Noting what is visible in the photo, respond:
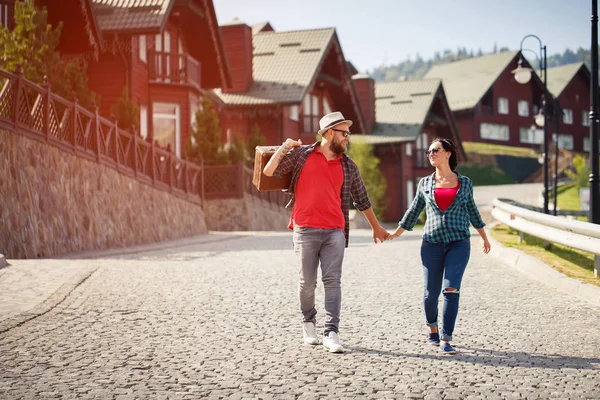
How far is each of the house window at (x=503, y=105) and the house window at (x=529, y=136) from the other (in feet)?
9.75

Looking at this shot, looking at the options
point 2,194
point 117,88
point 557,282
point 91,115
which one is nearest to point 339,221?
point 557,282

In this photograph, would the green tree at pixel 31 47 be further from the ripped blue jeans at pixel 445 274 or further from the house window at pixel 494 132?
the house window at pixel 494 132

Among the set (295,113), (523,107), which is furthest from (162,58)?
(523,107)

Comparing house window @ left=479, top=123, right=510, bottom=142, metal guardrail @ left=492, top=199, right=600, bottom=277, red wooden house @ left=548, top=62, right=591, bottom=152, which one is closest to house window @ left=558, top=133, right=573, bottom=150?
red wooden house @ left=548, top=62, right=591, bottom=152

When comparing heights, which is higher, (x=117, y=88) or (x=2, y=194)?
(x=117, y=88)

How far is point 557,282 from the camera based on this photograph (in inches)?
416

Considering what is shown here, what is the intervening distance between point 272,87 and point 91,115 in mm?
22208

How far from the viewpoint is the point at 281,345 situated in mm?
6785

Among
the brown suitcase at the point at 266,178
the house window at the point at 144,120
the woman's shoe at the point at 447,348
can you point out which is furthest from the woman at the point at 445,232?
the house window at the point at 144,120

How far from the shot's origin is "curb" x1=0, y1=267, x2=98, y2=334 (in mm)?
7708

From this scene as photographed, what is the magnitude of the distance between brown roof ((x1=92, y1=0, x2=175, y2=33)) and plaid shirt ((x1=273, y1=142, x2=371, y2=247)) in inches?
830

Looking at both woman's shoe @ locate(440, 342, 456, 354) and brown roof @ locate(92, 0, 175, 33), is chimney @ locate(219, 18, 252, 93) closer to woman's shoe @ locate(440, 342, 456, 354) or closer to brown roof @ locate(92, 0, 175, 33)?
brown roof @ locate(92, 0, 175, 33)

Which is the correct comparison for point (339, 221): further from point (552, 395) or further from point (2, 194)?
point (2, 194)

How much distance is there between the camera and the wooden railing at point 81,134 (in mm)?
14781
